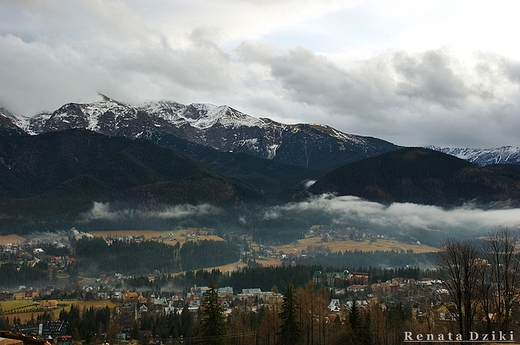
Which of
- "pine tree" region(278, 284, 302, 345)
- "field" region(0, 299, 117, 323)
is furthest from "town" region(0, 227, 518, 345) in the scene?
"pine tree" region(278, 284, 302, 345)

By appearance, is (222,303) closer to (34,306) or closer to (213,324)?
(34,306)

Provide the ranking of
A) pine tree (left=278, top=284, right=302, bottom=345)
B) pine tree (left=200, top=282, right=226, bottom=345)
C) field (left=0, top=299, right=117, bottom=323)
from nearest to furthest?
pine tree (left=200, top=282, right=226, bottom=345) → pine tree (left=278, top=284, right=302, bottom=345) → field (left=0, top=299, right=117, bottom=323)

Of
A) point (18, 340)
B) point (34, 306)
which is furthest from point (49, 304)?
point (18, 340)

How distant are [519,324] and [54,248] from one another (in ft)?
594

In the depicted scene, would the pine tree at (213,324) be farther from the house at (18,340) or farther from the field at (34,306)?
the field at (34,306)

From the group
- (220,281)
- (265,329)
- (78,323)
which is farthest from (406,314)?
(220,281)

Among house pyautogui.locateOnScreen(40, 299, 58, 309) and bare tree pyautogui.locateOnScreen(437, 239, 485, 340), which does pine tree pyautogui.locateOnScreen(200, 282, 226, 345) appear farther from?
house pyautogui.locateOnScreen(40, 299, 58, 309)

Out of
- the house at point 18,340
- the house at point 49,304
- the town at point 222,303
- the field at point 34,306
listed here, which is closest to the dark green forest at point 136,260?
the town at point 222,303

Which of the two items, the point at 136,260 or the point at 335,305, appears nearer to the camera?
the point at 335,305

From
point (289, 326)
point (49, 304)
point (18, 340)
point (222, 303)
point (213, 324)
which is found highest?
point (18, 340)

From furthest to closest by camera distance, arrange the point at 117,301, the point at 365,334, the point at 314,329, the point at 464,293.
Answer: the point at 117,301 < the point at 314,329 < the point at 365,334 < the point at 464,293

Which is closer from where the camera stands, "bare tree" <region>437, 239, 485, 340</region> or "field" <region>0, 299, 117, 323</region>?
"bare tree" <region>437, 239, 485, 340</region>

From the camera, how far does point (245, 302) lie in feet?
366

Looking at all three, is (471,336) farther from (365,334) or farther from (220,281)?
(220,281)
